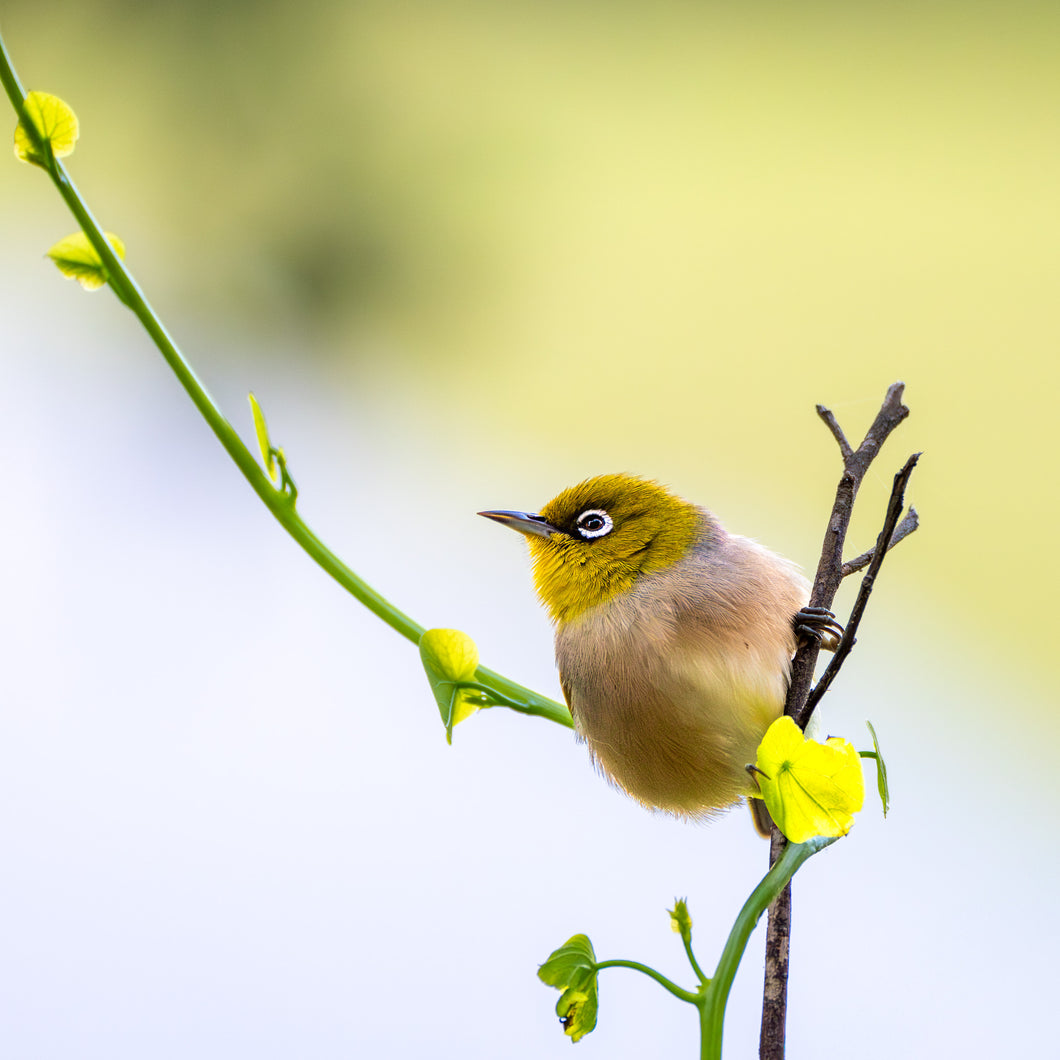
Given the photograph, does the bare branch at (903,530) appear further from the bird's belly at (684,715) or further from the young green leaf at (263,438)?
the young green leaf at (263,438)

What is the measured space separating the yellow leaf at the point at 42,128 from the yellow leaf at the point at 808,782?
28 centimetres

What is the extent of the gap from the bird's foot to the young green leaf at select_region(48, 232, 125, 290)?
25 cm

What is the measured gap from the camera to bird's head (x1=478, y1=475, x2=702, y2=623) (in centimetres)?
43

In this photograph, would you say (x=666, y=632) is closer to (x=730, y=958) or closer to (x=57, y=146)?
(x=730, y=958)

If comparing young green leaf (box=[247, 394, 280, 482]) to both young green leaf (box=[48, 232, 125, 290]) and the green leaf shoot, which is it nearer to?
young green leaf (box=[48, 232, 125, 290])

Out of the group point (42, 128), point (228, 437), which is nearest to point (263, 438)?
point (228, 437)

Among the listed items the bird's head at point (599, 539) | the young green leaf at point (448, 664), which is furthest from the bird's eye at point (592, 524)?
the young green leaf at point (448, 664)

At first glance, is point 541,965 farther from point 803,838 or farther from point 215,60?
point 215,60

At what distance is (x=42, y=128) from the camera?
0.33 m

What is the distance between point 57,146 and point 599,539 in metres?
0.24

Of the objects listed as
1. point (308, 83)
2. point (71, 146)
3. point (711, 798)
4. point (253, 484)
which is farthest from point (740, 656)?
point (308, 83)

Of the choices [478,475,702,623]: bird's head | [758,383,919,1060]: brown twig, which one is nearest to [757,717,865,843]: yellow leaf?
[758,383,919,1060]: brown twig

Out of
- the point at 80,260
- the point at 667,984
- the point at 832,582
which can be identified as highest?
the point at 80,260

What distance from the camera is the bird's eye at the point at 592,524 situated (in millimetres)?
431
